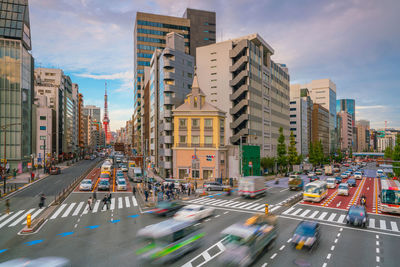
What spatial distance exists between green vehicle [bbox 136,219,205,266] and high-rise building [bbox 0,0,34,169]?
64732mm

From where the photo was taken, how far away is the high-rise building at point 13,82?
217ft

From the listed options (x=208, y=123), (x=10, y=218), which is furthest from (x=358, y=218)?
(x=208, y=123)

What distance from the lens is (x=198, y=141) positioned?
61344 millimetres

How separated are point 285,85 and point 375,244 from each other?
90751 millimetres

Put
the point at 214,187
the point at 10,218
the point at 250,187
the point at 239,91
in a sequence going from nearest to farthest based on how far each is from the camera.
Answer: the point at 10,218, the point at 250,187, the point at 214,187, the point at 239,91

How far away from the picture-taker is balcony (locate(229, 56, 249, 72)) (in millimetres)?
71000

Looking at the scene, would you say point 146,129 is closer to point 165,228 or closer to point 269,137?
point 269,137

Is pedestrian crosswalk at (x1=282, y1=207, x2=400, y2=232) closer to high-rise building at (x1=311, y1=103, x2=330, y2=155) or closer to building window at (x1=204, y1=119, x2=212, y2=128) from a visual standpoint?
building window at (x1=204, y1=119, x2=212, y2=128)

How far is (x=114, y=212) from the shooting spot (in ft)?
97.2

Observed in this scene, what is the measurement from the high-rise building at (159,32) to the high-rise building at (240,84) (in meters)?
49.4

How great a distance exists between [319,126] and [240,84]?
10975cm

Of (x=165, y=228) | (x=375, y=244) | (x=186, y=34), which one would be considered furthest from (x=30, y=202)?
(x=186, y=34)

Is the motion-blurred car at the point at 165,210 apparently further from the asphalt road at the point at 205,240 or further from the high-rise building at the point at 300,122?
the high-rise building at the point at 300,122

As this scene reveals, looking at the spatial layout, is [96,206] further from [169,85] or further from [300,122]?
[300,122]
